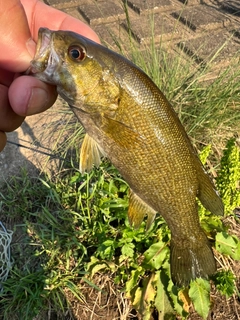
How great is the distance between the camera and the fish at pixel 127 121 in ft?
4.49

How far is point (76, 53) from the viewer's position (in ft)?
4.51

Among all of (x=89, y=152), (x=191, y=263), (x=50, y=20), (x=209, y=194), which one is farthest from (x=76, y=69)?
(x=191, y=263)

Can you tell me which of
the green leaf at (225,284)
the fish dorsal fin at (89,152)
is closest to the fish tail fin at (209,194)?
the fish dorsal fin at (89,152)

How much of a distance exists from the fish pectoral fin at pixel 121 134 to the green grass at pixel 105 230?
0.67 meters

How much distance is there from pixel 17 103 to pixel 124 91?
0.36 meters

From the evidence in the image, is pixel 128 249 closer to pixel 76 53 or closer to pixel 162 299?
pixel 162 299

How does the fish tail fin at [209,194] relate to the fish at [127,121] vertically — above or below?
below

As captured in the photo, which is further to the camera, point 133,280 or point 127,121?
point 133,280

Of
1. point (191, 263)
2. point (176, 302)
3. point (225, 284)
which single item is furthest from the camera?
point (176, 302)

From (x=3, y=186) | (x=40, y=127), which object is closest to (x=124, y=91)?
(x=3, y=186)

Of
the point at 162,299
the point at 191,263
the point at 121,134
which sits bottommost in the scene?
the point at 162,299

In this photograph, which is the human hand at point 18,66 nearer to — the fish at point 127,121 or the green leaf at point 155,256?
the fish at point 127,121

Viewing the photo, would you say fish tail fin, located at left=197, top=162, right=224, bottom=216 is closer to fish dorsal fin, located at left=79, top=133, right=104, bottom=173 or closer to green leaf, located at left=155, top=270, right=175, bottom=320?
fish dorsal fin, located at left=79, top=133, right=104, bottom=173

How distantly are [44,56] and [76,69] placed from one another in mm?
113
